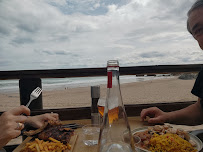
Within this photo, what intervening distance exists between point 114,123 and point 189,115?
122cm

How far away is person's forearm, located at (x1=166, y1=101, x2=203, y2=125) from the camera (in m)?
1.41

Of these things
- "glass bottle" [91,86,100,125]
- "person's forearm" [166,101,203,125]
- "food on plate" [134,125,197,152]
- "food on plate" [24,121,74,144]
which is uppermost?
"glass bottle" [91,86,100,125]

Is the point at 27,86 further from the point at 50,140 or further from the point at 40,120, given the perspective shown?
the point at 50,140

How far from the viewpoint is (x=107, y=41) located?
22875mm

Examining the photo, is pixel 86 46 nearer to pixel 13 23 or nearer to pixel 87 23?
pixel 87 23

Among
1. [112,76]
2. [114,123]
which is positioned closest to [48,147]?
[114,123]

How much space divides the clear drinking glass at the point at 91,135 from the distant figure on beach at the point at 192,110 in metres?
0.47

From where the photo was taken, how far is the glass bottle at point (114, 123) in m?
0.53

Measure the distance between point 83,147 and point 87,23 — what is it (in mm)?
23536

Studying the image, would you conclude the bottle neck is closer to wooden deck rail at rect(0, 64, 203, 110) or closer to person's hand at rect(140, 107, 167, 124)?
person's hand at rect(140, 107, 167, 124)

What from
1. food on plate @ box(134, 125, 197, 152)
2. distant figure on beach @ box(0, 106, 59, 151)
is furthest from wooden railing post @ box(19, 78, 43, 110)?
food on plate @ box(134, 125, 197, 152)

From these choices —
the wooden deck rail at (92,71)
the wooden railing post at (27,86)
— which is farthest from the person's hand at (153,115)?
the wooden railing post at (27,86)

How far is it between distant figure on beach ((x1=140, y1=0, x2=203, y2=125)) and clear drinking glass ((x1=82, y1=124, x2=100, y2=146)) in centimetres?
47

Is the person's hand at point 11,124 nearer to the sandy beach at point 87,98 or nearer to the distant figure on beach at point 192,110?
the distant figure on beach at point 192,110
